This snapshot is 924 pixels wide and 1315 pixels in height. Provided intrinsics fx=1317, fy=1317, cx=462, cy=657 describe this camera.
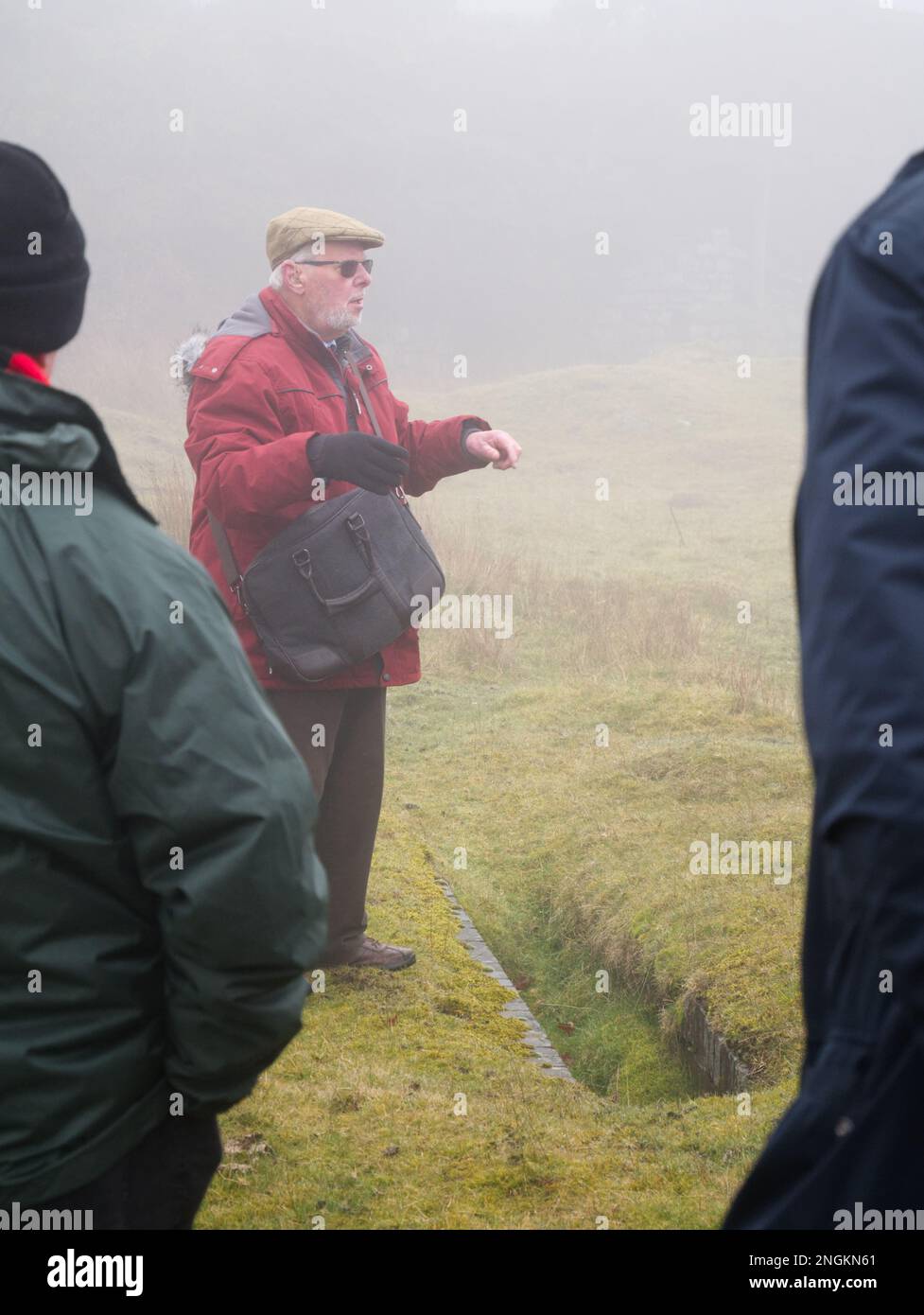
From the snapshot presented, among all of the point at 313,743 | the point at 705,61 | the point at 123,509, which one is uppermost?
the point at 705,61

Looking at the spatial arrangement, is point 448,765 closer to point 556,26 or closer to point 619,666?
point 619,666

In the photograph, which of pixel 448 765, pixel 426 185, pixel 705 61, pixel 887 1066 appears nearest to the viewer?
pixel 887 1066

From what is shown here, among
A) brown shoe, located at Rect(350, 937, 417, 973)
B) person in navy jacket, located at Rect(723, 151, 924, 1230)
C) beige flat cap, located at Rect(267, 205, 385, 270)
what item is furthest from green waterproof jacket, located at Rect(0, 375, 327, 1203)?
brown shoe, located at Rect(350, 937, 417, 973)

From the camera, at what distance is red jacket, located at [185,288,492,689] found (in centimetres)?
385

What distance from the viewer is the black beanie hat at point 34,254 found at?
1688mm

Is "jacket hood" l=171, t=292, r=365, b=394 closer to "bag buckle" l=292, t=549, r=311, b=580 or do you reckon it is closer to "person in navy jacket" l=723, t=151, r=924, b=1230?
"bag buckle" l=292, t=549, r=311, b=580

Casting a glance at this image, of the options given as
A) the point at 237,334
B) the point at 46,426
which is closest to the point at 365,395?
the point at 237,334

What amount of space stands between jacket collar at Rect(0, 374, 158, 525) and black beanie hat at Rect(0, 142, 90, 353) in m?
0.15

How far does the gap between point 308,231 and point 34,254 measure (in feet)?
8.32

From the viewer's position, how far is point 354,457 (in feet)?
12.2

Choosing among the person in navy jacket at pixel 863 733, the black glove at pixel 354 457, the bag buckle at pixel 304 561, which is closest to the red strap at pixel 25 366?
the person in navy jacket at pixel 863 733

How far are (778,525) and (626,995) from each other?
16521 mm

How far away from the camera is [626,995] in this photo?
4988 millimetres

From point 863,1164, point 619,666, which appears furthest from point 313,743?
point 619,666
